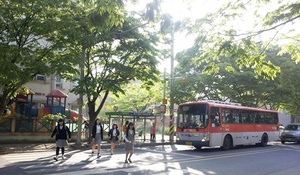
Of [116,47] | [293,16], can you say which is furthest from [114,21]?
[116,47]

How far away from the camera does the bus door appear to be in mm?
19734

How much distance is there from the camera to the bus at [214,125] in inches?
774

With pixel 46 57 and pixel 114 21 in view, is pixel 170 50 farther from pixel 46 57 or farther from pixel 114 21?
pixel 114 21

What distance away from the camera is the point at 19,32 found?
634 inches

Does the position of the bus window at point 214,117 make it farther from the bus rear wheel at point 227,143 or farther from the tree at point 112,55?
the tree at point 112,55

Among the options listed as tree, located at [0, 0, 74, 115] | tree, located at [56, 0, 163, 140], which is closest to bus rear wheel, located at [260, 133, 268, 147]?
Result: tree, located at [56, 0, 163, 140]

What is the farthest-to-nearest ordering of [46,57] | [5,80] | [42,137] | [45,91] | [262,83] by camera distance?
[45,91], [262,83], [42,137], [46,57], [5,80]

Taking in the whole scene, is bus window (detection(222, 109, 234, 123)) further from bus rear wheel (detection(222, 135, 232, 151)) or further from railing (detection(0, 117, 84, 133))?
railing (detection(0, 117, 84, 133))

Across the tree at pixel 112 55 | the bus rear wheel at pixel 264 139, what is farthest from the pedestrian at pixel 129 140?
the bus rear wheel at pixel 264 139

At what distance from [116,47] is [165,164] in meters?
10.3

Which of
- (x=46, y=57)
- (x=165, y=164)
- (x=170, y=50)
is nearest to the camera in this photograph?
(x=165, y=164)

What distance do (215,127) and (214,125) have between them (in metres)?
0.15

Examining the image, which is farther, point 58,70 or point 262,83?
point 262,83

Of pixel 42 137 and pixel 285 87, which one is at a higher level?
pixel 285 87
